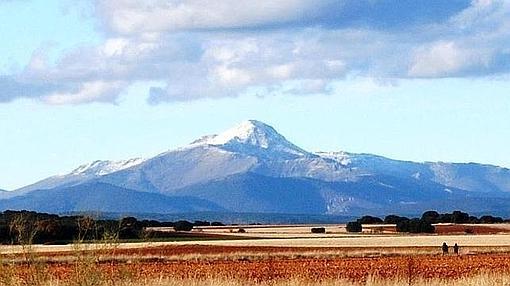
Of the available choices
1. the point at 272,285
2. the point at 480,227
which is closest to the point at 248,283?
the point at 272,285

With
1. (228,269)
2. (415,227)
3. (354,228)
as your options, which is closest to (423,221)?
(415,227)

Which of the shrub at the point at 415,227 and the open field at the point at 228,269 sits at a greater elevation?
the shrub at the point at 415,227

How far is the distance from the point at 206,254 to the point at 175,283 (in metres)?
43.6

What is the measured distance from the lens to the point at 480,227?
14338 cm

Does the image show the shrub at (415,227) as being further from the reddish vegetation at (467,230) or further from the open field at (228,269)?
the open field at (228,269)

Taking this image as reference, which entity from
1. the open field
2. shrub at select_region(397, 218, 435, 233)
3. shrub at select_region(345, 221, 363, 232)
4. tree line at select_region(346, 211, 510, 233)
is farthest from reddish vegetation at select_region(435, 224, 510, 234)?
the open field

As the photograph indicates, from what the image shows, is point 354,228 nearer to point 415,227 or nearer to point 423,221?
point 423,221

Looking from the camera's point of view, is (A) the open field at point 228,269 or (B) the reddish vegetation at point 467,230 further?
(B) the reddish vegetation at point 467,230

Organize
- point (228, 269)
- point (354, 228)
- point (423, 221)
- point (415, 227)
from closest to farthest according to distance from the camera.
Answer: point (228, 269) < point (415, 227) < point (423, 221) < point (354, 228)

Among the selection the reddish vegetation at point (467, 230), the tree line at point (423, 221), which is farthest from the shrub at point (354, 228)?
the reddish vegetation at point (467, 230)

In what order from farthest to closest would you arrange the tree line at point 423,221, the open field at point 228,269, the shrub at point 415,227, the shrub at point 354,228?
the shrub at point 354,228, the tree line at point 423,221, the shrub at point 415,227, the open field at point 228,269

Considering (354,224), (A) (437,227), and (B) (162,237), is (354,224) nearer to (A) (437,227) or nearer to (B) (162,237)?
(A) (437,227)

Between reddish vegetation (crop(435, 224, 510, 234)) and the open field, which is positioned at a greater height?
reddish vegetation (crop(435, 224, 510, 234))

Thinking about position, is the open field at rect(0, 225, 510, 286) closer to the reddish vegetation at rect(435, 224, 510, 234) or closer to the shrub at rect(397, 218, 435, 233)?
the reddish vegetation at rect(435, 224, 510, 234)
